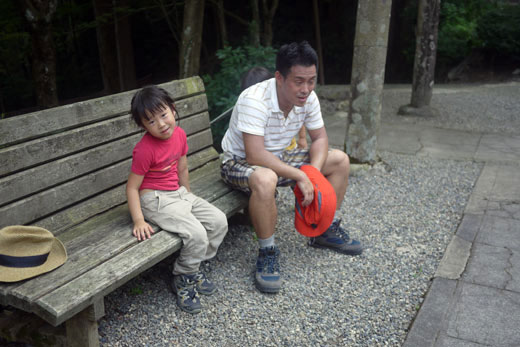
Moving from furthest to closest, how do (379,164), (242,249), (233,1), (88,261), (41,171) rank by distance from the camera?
1. (233,1)
2. (379,164)
3. (242,249)
4. (41,171)
5. (88,261)

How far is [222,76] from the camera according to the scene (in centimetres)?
576

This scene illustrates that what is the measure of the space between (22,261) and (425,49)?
695 centimetres

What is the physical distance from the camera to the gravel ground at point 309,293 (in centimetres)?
263

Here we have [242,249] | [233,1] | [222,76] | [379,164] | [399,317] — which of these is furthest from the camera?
[233,1]

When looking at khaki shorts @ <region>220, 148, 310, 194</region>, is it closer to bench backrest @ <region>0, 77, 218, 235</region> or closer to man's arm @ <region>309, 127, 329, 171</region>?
man's arm @ <region>309, 127, 329, 171</region>

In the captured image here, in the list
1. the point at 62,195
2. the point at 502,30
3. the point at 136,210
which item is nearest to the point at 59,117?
the point at 62,195

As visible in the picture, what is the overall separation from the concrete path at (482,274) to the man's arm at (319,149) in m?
1.04

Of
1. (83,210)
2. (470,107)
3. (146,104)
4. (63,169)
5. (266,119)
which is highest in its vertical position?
(146,104)

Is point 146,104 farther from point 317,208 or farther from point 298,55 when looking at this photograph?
point 317,208

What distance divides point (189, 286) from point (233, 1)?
438 inches

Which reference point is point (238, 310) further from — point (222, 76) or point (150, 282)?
point (222, 76)

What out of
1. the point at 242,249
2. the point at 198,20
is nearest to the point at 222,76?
the point at 198,20

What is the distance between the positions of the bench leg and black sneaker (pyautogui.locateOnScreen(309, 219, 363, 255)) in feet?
5.69

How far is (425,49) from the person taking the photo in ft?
25.3
